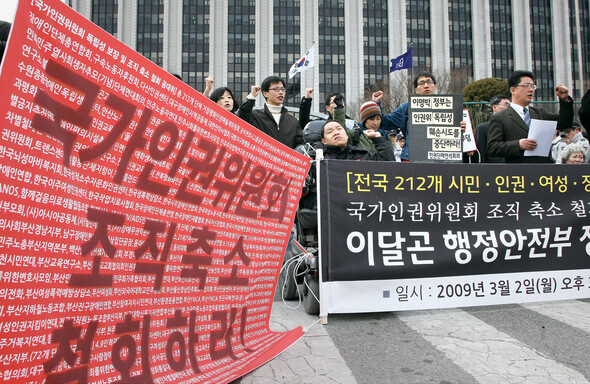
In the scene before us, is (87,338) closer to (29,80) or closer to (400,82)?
(29,80)

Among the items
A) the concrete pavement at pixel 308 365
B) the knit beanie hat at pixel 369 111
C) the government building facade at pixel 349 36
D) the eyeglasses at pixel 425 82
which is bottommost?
the concrete pavement at pixel 308 365

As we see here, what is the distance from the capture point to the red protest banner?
150 cm

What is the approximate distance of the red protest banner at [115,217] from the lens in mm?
1504

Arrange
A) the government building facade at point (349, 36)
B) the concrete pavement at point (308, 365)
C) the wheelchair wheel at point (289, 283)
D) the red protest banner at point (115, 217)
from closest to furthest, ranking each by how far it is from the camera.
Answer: the red protest banner at point (115, 217), the concrete pavement at point (308, 365), the wheelchair wheel at point (289, 283), the government building facade at point (349, 36)

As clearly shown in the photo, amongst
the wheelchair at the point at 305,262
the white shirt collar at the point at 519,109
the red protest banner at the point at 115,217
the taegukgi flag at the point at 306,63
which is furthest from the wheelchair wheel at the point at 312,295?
the taegukgi flag at the point at 306,63

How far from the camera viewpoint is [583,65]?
68.4m

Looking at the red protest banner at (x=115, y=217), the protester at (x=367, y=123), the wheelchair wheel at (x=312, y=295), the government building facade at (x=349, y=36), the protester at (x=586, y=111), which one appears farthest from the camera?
the government building facade at (x=349, y=36)

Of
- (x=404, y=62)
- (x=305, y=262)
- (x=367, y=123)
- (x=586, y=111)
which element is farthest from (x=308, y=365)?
(x=404, y=62)

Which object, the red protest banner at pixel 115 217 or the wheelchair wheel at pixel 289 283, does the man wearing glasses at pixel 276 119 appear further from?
the red protest banner at pixel 115 217

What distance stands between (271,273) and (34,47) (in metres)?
1.98

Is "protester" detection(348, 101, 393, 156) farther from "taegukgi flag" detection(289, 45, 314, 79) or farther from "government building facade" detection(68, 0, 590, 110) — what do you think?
"government building facade" detection(68, 0, 590, 110)

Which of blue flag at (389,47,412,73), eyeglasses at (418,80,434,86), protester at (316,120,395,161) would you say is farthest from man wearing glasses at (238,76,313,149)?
blue flag at (389,47,412,73)

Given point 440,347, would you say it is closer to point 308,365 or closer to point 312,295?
point 308,365

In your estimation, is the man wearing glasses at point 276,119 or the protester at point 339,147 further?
the man wearing glasses at point 276,119
